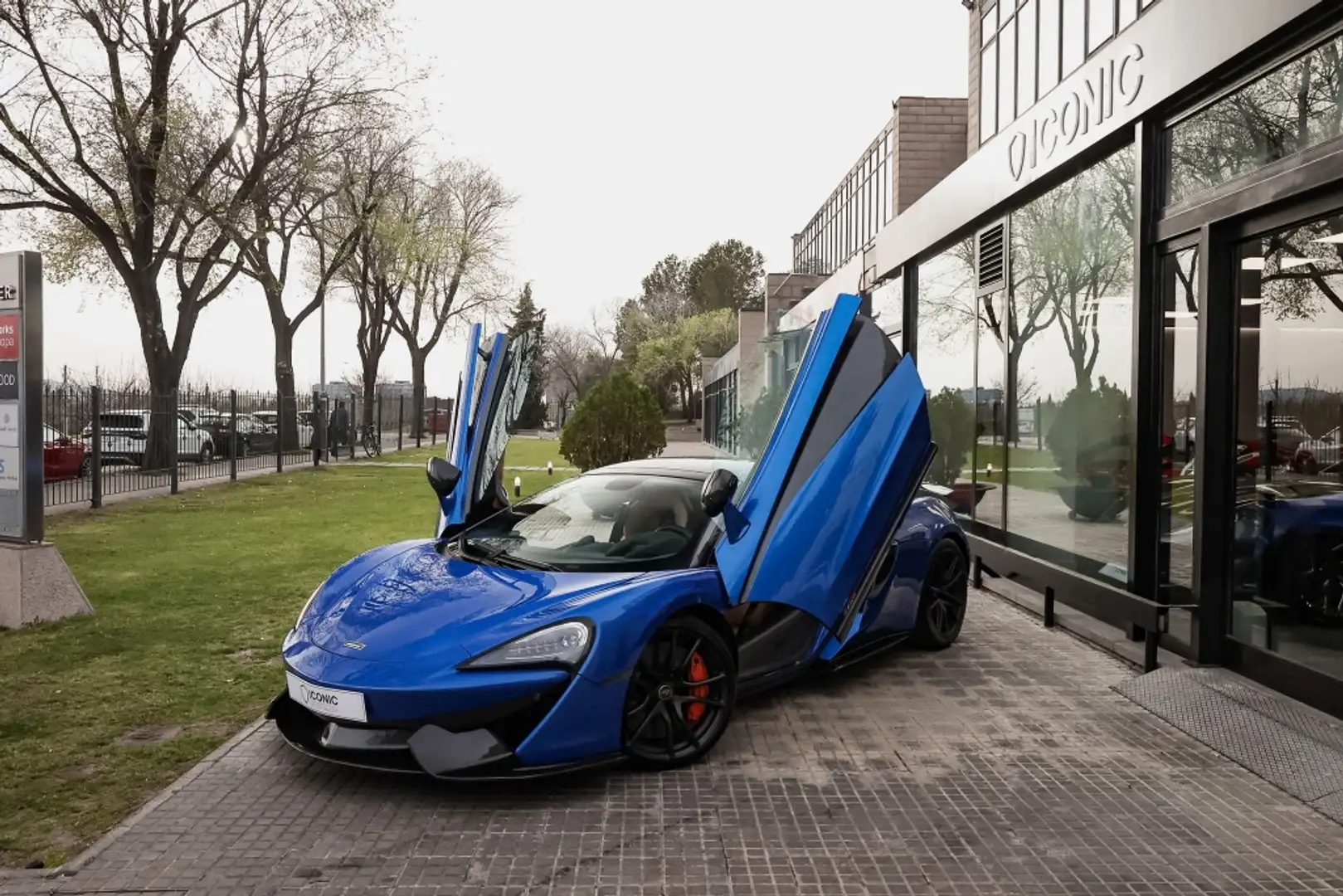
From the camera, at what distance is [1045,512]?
875 cm

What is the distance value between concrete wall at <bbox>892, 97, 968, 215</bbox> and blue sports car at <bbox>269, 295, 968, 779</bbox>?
56.2 feet

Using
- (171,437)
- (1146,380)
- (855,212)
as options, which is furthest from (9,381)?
(855,212)

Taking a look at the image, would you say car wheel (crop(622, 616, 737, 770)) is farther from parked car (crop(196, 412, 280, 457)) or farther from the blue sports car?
parked car (crop(196, 412, 280, 457))

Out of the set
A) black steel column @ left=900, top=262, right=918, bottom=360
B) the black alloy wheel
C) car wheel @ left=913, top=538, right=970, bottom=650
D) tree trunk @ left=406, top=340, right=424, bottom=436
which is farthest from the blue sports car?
tree trunk @ left=406, top=340, right=424, bottom=436

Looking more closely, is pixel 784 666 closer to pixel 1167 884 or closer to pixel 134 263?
pixel 1167 884

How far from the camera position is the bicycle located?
35281mm

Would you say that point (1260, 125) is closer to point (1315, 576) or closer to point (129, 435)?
point (1315, 576)

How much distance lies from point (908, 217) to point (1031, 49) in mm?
2304

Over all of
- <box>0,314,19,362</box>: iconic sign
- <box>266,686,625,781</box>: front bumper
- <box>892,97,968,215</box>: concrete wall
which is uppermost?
<box>892,97,968,215</box>: concrete wall

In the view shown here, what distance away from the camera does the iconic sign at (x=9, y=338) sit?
741cm

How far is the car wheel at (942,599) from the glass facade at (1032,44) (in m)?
3.98

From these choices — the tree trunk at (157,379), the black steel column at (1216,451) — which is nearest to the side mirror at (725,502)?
the black steel column at (1216,451)

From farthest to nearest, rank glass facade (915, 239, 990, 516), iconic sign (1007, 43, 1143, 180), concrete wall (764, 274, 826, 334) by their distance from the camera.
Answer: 1. concrete wall (764, 274, 826, 334)
2. glass facade (915, 239, 990, 516)
3. iconic sign (1007, 43, 1143, 180)

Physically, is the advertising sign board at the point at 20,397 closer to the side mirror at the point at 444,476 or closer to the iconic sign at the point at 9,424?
the iconic sign at the point at 9,424
